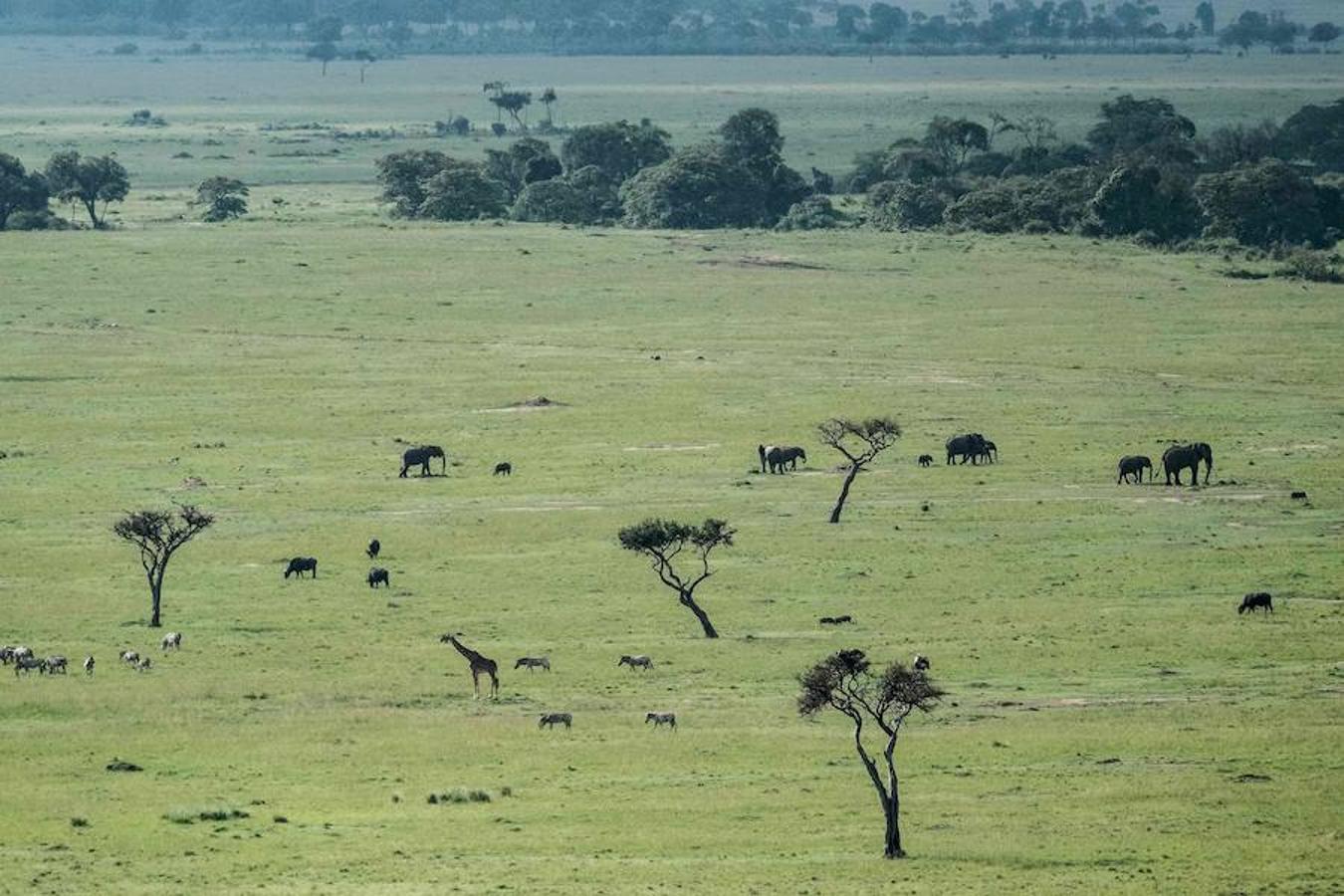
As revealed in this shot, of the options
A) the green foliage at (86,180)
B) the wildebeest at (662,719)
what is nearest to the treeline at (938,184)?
the green foliage at (86,180)

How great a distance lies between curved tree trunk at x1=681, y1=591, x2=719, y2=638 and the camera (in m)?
47.7

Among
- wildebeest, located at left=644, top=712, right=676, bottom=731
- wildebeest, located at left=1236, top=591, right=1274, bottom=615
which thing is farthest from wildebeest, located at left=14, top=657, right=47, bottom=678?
wildebeest, located at left=1236, top=591, right=1274, bottom=615

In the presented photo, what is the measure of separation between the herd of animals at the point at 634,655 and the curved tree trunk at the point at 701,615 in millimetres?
2153

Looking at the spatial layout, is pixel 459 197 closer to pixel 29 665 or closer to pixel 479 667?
pixel 29 665

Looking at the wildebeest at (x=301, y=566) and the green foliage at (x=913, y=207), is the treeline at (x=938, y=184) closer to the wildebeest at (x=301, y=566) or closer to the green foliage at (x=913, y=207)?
the green foliage at (x=913, y=207)

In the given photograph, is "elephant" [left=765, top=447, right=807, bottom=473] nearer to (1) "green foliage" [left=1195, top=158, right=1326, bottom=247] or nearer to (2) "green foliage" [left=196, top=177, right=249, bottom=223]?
(1) "green foliage" [left=1195, top=158, right=1326, bottom=247]

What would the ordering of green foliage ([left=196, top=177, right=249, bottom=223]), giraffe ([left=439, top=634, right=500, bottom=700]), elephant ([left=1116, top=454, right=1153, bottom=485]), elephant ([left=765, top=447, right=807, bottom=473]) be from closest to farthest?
giraffe ([left=439, top=634, right=500, bottom=700]), elephant ([left=1116, top=454, right=1153, bottom=485]), elephant ([left=765, top=447, right=807, bottom=473]), green foliage ([left=196, top=177, right=249, bottom=223])

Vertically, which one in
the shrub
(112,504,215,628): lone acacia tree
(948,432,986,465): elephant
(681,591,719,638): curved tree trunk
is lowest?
the shrub

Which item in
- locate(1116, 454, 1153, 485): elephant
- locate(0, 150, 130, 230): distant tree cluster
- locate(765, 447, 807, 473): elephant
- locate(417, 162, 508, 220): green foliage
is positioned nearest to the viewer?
locate(1116, 454, 1153, 485): elephant

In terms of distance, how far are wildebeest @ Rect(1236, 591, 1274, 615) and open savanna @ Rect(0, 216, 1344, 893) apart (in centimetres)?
37

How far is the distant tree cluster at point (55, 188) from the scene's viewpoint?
134 meters

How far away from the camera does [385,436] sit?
245 ft

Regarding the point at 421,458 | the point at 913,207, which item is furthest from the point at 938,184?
the point at 421,458

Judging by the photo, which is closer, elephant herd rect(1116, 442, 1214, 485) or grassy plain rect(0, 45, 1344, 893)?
grassy plain rect(0, 45, 1344, 893)
